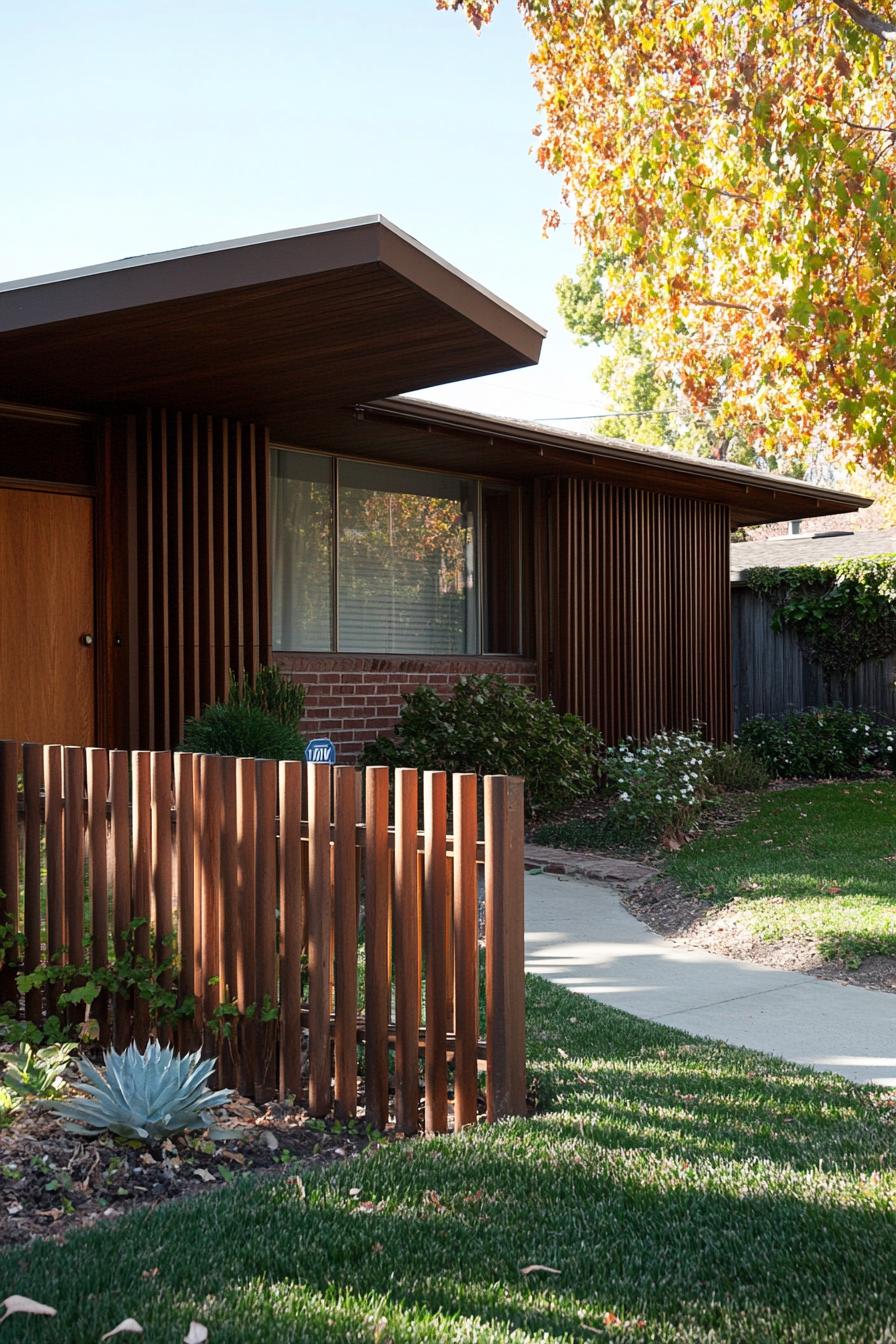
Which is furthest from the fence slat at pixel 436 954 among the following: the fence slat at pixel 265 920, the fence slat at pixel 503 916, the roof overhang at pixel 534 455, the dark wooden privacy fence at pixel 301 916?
the roof overhang at pixel 534 455

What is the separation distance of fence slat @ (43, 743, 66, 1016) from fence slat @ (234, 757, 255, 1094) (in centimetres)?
91

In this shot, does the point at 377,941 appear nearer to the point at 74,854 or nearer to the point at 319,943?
the point at 319,943

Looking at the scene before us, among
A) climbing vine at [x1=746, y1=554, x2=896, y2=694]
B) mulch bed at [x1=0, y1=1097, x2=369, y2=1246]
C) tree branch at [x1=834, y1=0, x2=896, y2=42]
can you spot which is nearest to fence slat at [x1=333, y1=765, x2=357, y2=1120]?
mulch bed at [x1=0, y1=1097, x2=369, y2=1246]

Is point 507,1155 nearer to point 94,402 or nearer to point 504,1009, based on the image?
point 504,1009

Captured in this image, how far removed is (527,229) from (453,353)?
106ft

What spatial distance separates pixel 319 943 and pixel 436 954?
0.42 m

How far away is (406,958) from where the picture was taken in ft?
12.9

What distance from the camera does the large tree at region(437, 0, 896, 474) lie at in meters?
9.14

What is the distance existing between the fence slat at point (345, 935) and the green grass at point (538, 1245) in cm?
42

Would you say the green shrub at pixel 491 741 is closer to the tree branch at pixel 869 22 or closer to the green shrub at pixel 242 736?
the green shrub at pixel 242 736

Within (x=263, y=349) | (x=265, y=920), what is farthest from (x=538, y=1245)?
(x=263, y=349)

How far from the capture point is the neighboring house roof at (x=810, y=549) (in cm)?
2219

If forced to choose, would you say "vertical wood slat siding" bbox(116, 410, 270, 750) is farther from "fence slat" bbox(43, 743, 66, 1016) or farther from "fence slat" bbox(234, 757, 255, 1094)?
"fence slat" bbox(234, 757, 255, 1094)

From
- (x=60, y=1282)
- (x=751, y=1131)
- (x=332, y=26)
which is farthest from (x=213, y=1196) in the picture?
(x=332, y=26)
